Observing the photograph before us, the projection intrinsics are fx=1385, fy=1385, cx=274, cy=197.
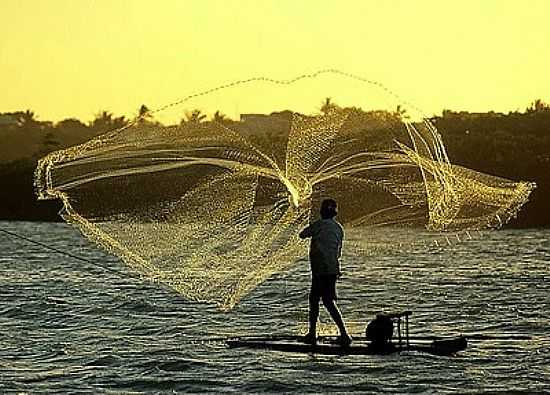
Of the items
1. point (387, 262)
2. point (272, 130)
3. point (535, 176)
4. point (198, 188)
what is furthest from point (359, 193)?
point (535, 176)

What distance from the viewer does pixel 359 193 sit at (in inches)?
982

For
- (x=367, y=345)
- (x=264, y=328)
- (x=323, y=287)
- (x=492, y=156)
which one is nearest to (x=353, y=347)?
(x=367, y=345)

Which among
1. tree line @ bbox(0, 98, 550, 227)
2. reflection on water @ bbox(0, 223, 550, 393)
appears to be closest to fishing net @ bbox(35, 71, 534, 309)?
reflection on water @ bbox(0, 223, 550, 393)

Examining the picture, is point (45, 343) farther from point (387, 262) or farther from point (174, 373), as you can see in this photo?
point (387, 262)

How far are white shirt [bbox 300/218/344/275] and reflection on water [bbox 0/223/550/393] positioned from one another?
1237mm

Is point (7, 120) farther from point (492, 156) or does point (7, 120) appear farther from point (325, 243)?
point (325, 243)

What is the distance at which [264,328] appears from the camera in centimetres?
2247

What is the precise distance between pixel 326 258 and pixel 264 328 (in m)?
4.78

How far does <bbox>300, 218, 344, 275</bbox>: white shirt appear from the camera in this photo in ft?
58.7

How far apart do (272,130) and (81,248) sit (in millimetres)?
27205

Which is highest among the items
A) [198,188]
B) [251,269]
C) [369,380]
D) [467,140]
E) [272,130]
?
[467,140]

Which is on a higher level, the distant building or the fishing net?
the distant building

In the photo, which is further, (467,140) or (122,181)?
(467,140)

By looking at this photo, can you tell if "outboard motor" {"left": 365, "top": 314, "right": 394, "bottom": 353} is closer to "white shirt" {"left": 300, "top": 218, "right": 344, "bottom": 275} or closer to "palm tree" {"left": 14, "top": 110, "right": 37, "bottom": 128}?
"white shirt" {"left": 300, "top": 218, "right": 344, "bottom": 275}
